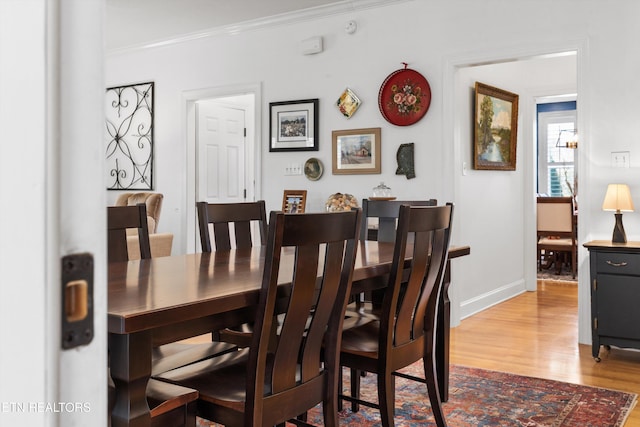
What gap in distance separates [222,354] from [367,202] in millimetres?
1412

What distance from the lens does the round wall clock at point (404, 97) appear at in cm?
478

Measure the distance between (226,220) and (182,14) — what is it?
316 cm

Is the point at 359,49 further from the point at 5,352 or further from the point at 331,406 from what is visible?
the point at 5,352

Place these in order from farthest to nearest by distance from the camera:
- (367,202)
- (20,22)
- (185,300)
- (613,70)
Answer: (613,70)
(367,202)
(185,300)
(20,22)

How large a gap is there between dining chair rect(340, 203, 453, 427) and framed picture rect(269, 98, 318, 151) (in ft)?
10.2

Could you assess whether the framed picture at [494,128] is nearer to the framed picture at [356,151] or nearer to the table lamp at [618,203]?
the framed picture at [356,151]

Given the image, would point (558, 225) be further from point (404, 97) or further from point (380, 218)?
point (380, 218)

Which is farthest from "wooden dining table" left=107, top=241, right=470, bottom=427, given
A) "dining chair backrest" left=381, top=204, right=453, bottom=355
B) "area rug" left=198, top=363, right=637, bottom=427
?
"area rug" left=198, top=363, right=637, bottom=427

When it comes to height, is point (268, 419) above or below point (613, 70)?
below

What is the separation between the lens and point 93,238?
506mm

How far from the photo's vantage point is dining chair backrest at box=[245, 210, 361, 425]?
1589 mm

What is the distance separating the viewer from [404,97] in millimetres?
4836

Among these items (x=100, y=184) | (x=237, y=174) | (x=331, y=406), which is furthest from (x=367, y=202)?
(x=237, y=174)

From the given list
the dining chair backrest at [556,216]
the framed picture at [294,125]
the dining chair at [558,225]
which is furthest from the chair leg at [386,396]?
the dining chair backrest at [556,216]
